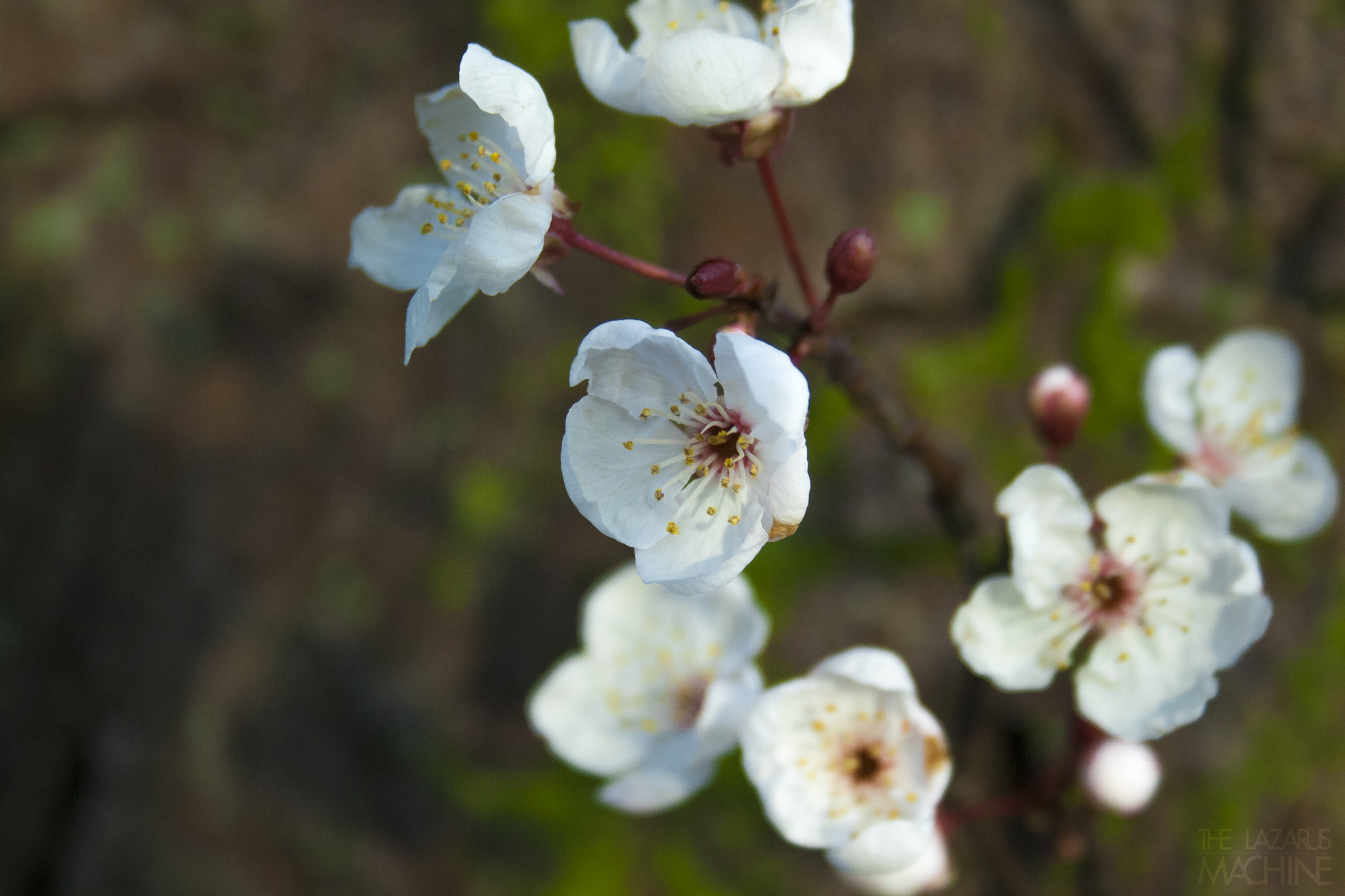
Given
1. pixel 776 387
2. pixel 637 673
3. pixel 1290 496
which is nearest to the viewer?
pixel 776 387

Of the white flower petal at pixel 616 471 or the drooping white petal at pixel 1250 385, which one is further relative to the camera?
the drooping white petal at pixel 1250 385

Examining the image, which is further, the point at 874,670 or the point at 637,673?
the point at 637,673

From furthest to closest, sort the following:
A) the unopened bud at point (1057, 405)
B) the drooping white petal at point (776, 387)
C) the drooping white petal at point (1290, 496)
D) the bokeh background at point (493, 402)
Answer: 1. the bokeh background at point (493, 402)
2. the drooping white petal at point (1290, 496)
3. the unopened bud at point (1057, 405)
4. the drooping white petal at point (776, 387)

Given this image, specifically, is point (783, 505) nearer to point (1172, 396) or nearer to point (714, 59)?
point (714, 59)

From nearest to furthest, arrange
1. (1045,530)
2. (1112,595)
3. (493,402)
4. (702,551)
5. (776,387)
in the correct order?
(776,387), (702,551), (1045,530), (1112,595), (493,402)

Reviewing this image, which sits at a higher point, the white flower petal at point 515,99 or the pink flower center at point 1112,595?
the white flower petal at point 515,99

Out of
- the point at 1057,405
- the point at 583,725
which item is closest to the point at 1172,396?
the point at 1057,405

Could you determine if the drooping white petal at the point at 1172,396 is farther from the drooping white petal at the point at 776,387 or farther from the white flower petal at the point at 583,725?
the white flower petal at the point at 583,725

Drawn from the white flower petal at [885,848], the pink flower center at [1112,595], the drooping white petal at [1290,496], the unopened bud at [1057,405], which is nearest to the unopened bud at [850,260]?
the unopened bud at [1057,405]
